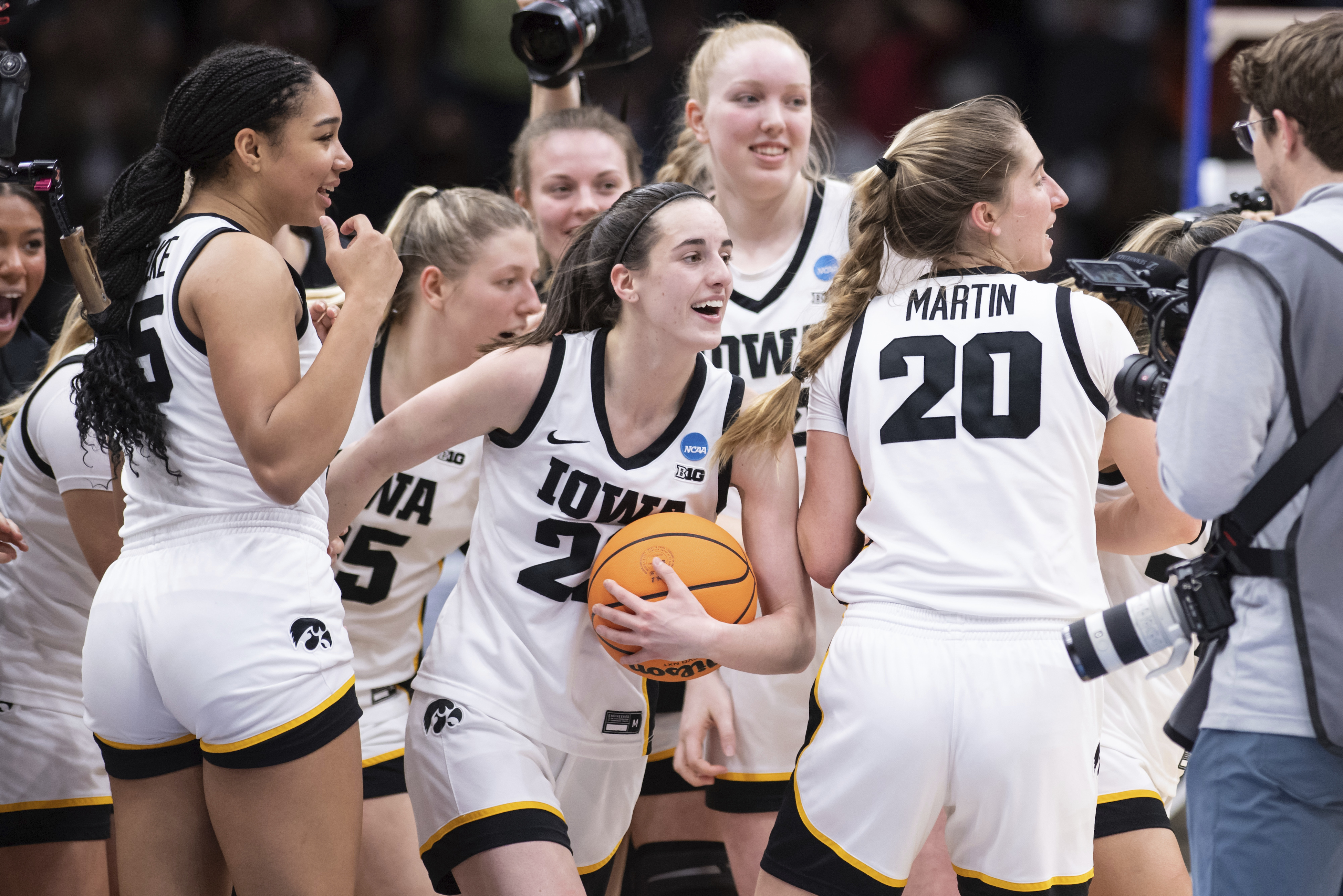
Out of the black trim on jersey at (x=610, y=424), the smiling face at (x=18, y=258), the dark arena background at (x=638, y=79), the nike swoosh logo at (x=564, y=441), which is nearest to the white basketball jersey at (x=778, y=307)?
the black trim on jersey at (x=610, y=424)

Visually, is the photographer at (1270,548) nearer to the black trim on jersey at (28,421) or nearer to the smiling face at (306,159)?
the smiling face at (306,159)

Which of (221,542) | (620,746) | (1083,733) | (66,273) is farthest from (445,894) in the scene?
(66,273)

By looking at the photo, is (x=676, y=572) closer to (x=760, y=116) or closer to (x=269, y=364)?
(x=269, y=364)

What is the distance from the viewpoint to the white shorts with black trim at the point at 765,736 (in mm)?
3818

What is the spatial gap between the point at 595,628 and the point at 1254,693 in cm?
145

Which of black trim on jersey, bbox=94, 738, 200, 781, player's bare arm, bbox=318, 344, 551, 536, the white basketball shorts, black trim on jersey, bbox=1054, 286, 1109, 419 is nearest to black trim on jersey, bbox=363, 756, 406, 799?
the white basketball shorts

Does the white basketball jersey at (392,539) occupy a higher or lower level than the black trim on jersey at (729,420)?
lower

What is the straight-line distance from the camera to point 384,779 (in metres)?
4.05

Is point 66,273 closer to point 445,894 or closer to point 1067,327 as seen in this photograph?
point 445,894

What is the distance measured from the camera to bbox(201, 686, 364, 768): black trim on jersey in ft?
8.61

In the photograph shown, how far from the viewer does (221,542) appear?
9.00 feet

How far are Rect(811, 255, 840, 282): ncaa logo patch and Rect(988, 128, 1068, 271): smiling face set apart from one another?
1.13 metres

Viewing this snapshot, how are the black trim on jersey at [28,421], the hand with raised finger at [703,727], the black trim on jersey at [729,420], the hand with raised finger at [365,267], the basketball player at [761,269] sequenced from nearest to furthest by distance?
the hand with raised finger at [365,267]
the black trim on jersey at [729,420]
the black trim on jersey at [28,421]
the hand with raised finger at [703,727]
the basketball player at [761,269]

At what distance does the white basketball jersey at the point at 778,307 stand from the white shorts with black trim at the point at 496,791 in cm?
120
